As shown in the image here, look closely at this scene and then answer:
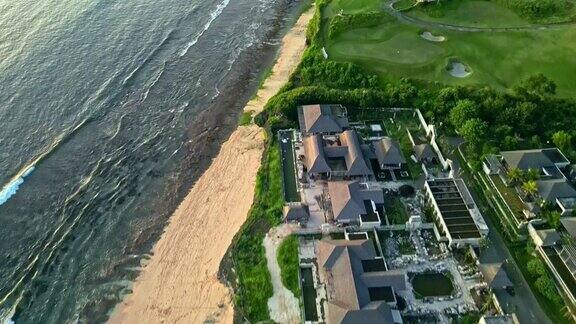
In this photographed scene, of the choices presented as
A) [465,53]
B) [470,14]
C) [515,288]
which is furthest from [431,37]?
[515,288]

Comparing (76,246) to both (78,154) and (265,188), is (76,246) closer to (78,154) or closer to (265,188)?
(78,154)

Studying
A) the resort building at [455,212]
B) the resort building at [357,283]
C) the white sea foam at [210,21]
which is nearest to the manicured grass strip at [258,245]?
the resort building at [357,283]

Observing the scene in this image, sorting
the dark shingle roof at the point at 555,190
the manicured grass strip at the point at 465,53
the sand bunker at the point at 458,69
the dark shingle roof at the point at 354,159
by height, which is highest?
the manicured grass strip at the point at 465,53

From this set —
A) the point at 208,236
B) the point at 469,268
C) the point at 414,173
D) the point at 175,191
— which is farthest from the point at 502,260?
the point at 175,191

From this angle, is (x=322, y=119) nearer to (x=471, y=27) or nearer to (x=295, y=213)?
(x=295, y=213)

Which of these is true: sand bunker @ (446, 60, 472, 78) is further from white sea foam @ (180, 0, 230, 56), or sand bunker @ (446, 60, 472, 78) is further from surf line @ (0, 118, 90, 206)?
surf line @ (0, 118, 90, 206)

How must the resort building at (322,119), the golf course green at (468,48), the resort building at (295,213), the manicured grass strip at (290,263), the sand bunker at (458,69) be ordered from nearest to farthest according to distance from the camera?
1. the manicured grass strip at (290,263)
2. the resort building at (295,213)
3. the resort building at (322,119)
4. the golf course green at (468,48)
5. the sand bunker at (458,69)

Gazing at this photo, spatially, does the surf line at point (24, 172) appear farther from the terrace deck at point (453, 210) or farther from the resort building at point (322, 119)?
the terrace deck at point (453, 210)

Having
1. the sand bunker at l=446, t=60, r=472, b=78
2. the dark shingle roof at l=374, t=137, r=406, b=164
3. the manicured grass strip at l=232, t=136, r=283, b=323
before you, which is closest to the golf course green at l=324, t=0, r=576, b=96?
the sand bunker at l=446, t=60, r=472, b=78
